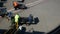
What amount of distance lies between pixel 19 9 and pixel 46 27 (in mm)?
8810

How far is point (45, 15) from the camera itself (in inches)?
1332

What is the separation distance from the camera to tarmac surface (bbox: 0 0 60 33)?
1172 inches

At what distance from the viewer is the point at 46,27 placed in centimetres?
2959

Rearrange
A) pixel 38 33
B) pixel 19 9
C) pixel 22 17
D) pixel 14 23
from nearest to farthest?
pixel 38 33
pixel 14 23
pixel 22 17
pixel 19 9

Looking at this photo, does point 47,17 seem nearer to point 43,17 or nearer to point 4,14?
point 43,17

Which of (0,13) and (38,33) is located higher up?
(0,13)

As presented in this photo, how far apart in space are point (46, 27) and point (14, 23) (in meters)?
4.10

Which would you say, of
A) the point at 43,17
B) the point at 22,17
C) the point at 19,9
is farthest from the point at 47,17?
the point at 19,9

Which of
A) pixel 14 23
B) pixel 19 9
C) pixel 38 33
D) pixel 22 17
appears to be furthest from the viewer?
pixel 19 9

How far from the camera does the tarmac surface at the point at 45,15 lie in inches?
1172

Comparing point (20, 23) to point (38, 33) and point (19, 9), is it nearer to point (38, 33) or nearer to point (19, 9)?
point (38, 33)

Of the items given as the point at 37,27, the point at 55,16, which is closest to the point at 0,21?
the point at 37,27

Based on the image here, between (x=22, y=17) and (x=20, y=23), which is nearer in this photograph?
(x=20, y=23)

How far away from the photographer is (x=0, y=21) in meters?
32.4
